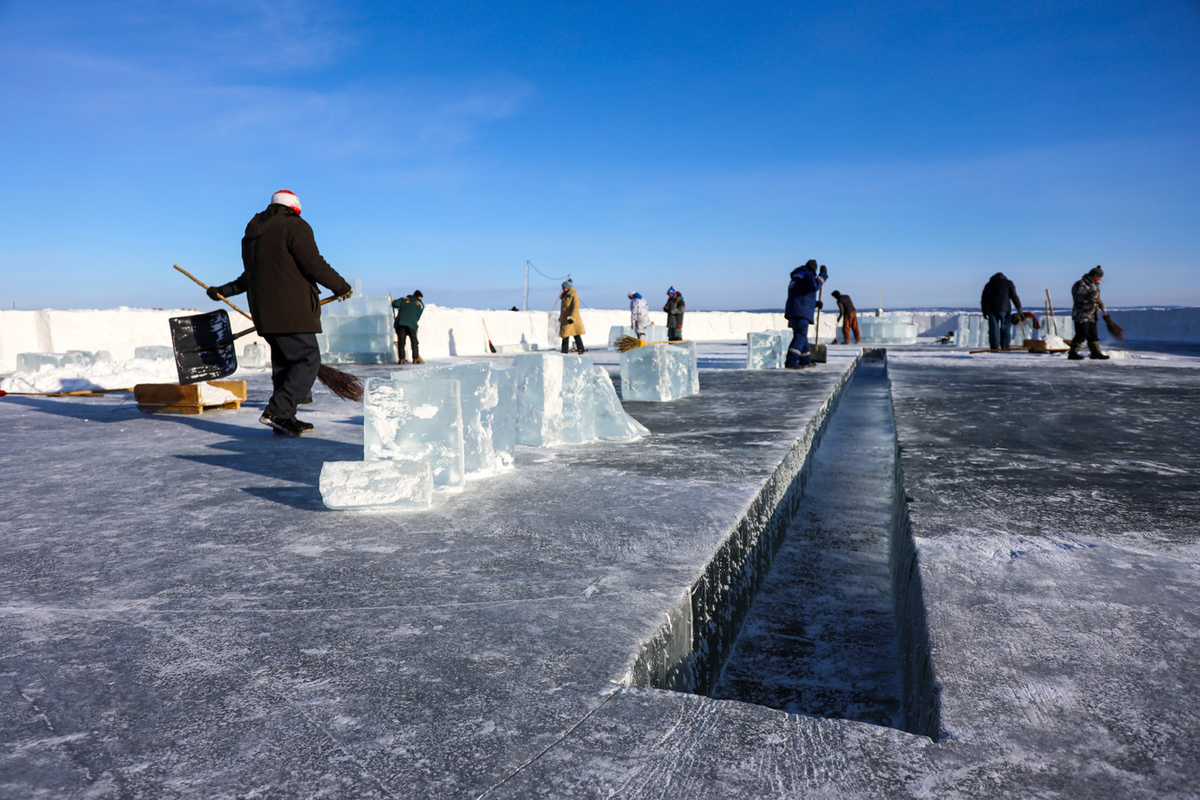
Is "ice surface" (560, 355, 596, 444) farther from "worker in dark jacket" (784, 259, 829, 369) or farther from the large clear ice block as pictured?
"worker in dark jacket" (784, 259, 829, 369)

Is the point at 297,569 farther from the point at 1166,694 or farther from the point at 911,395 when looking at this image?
the point at 911,395

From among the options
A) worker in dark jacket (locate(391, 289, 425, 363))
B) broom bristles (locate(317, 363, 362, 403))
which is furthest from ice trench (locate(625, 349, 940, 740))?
worker in dark jacket (locate(391, 289, 425, 363))

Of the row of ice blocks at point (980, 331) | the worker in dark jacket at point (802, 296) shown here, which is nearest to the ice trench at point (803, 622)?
the worker in dark jacket at point (802, 296)

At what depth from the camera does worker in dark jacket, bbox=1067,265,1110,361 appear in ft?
35.9

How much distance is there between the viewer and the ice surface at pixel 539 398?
417 centimetres

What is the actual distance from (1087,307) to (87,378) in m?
13.0

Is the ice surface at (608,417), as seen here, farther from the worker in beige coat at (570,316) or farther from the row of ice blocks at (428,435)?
the worker in beige coat at (570,316)

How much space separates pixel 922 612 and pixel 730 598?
2.54 feet

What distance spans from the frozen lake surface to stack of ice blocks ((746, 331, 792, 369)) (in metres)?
A: 7.65

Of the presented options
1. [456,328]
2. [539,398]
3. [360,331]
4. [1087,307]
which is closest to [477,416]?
[539,398]

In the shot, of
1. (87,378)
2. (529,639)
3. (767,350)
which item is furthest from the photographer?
(767,350)

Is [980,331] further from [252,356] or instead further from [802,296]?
[252,356]

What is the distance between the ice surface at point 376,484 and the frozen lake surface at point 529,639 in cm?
7

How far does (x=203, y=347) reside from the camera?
552 cm
